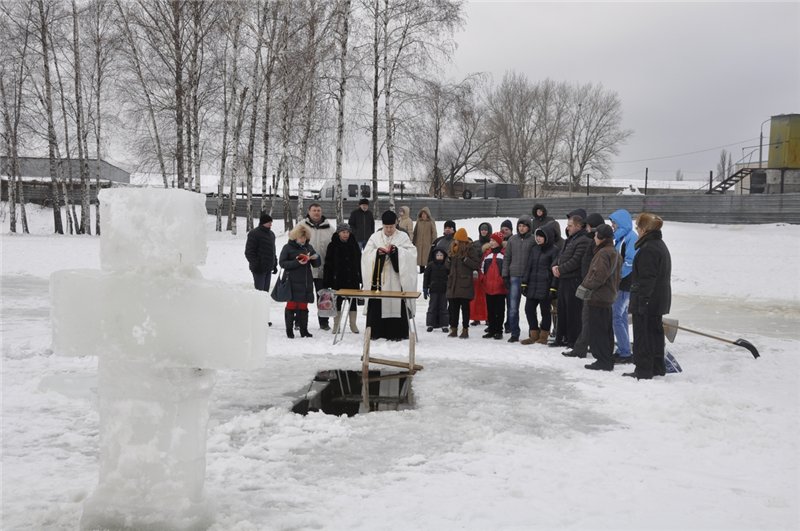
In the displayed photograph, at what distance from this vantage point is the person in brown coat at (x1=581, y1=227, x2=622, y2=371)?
765 cm

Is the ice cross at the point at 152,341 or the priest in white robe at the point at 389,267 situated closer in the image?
the ice cross at the point at 152,341

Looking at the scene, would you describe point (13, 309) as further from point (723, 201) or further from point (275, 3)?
point (723, 201)

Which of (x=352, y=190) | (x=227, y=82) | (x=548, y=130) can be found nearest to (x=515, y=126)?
(x=548, y=130)

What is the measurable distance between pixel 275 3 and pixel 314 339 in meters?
17.7

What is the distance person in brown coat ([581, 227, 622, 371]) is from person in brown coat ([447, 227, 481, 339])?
7.50 ft

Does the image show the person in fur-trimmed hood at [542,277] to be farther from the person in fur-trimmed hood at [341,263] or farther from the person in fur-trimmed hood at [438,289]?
the person in fur-trimmed hood at [341,263]

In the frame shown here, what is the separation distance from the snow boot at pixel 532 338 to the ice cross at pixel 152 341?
6.76 meters

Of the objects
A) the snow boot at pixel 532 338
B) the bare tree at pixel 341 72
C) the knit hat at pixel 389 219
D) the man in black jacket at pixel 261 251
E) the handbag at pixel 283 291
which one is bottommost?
the snow boot at pixel 532 338

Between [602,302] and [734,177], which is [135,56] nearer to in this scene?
[602,302]

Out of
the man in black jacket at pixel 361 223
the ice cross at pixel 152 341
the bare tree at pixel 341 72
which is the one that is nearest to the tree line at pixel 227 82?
the bare tree at pixel 341 72

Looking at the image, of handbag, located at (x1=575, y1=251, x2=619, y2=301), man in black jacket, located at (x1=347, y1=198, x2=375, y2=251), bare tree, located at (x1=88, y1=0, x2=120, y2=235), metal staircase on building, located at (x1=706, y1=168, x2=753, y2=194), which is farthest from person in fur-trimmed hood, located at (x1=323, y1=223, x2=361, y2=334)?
metal staircase on building, located at (x1=706, y1=168, x2=753, y2=194)

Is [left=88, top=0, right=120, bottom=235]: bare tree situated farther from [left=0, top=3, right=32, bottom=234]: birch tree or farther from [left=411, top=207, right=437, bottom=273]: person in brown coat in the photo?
[left=411, top=207, right=437, bottom=273]: person in brown coat

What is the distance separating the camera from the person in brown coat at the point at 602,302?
7.65 metres

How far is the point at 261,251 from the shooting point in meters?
9.93
